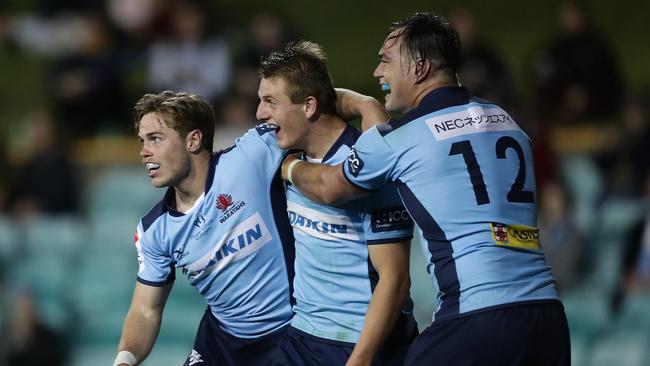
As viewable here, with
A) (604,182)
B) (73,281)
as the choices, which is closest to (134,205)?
(73,281)

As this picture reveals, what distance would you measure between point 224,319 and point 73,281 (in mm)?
5831

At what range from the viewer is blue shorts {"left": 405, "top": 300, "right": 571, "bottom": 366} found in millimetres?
3799

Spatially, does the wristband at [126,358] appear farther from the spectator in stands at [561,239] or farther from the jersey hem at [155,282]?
the spectator in stands at [561,239]

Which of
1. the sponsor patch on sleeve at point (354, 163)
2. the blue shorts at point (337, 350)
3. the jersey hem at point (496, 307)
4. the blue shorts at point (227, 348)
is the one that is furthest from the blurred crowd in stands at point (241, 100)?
the sponsor patch on sleeve at point (354, 163)

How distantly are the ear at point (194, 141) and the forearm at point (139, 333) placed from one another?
0.76m

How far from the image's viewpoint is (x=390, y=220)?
14.0 ft

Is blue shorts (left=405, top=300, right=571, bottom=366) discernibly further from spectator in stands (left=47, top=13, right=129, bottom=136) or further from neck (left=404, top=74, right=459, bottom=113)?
spectator in stands (left=47, top=13, right=129, bottom=136)

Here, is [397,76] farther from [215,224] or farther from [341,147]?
[215,224]

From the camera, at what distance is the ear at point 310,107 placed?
440 centimetres

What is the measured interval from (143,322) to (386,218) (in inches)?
52.3

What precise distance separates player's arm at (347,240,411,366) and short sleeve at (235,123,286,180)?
76 centimetres

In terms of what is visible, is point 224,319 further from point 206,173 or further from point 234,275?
point 206,173

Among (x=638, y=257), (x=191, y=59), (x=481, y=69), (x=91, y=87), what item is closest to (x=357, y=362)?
(x=638, y=257)

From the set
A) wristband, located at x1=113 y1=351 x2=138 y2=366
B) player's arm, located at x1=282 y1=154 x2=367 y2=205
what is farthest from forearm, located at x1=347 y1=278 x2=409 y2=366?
wristband, located at x1=113 y1=351 x2=138 y2=366
